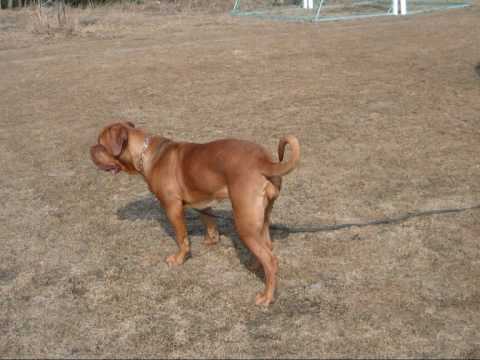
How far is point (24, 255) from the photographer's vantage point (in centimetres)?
499

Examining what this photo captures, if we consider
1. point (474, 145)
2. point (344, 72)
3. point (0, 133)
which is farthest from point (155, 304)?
point (344, 72)

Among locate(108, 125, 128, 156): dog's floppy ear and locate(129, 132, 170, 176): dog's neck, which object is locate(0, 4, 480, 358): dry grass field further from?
locate(108, 125, 128, 156): dog's floppy ear

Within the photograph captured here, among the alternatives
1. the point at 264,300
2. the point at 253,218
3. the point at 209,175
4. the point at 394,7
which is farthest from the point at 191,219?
the point at 394,7

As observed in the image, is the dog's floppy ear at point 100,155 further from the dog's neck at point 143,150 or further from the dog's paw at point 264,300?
the dog's paw at point 264,300

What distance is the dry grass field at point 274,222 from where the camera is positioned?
3736 mm

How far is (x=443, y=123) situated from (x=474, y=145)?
1.04m

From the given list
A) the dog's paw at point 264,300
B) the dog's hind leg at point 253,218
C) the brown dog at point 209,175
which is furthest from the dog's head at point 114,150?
the dog's paw at point 264,300

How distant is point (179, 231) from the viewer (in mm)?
4453

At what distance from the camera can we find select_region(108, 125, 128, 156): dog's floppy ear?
441cm

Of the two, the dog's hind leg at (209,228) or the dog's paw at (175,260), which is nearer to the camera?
the dog's paw at (175,260)

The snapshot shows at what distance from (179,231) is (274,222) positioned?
44.9 inches

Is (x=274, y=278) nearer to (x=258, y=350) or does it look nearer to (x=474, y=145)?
(x=258, y=350)

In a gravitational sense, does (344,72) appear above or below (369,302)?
above

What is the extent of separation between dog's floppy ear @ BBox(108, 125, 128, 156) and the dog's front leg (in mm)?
566
